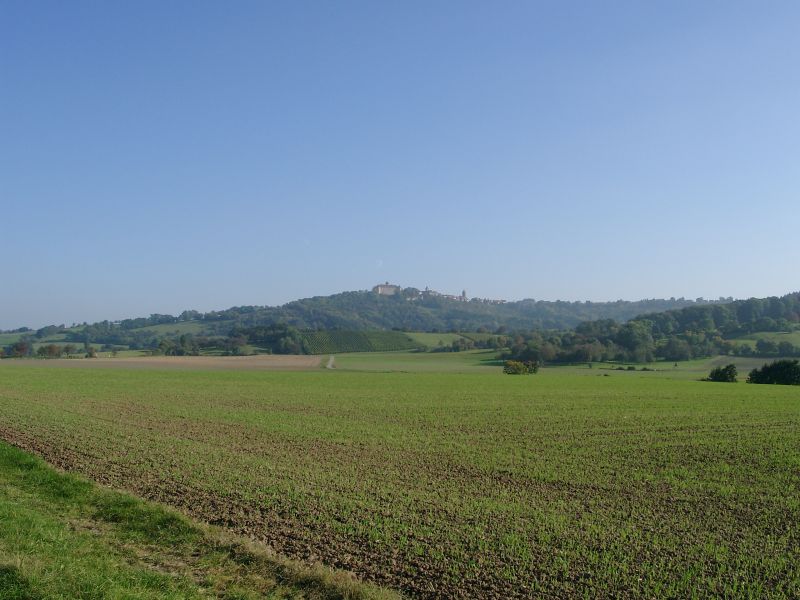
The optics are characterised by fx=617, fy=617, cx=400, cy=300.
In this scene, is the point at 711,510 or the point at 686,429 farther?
the point at 686,429

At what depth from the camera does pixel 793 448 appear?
21.5 metres

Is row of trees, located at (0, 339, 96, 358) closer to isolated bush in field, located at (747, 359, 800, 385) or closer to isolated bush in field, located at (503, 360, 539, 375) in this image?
isolated bush in field, located at (503, 360, 539, 375)

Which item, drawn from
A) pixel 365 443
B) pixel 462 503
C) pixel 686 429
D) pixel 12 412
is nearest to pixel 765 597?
pixel 462 503

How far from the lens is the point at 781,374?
71.8 metres

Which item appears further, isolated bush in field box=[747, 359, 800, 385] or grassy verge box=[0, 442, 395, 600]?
isolated bush in field box=[747, 359, 800, 385]

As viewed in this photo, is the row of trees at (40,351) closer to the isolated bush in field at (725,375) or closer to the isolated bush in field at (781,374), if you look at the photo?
the isolated bush in field at (725,375)

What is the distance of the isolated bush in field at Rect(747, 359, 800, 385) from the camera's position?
70.5m

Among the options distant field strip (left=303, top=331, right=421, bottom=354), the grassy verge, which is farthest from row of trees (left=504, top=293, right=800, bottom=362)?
the grassy verge

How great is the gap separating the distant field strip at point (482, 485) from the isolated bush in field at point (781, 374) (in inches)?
1772

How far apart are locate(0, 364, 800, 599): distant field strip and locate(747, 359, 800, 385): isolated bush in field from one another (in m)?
45.0

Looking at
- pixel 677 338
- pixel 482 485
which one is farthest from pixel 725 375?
pixel 482 485

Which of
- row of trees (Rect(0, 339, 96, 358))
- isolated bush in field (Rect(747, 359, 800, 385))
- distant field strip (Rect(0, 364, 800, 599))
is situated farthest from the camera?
row of trees (Rect(0, 339, 96, 358))

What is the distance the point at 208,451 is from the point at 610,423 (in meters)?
18.3

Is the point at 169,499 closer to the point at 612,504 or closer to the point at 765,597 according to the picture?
the point at 612,504
